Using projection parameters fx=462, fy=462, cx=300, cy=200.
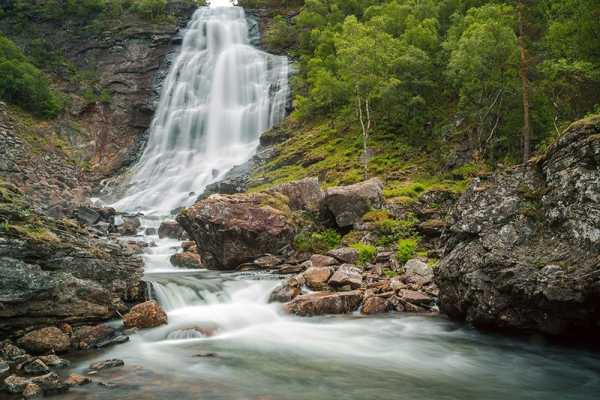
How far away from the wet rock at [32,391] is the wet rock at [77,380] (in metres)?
0.46

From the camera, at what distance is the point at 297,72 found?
5278 centimetres

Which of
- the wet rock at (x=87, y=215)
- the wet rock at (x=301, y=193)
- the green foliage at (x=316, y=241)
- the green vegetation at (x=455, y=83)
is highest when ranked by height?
the green vegetation at (x=455, y=83)

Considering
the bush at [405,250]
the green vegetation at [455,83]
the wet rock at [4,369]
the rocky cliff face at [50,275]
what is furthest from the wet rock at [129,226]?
the wet rock at [4,369]

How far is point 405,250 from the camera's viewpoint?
1798 cm

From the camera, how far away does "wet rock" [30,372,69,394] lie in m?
8.08

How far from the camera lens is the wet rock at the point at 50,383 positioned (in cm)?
808

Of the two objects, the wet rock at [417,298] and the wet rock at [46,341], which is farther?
the wet rock at [417,298]

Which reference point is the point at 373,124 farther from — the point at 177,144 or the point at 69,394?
the point at 69,394

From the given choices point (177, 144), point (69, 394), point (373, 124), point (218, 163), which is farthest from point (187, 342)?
point (177, 144)

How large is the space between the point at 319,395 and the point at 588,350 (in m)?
6.39

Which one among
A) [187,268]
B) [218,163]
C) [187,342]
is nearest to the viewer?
[187,342]

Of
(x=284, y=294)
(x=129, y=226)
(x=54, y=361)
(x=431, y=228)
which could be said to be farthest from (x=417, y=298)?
(x=129, y=226)

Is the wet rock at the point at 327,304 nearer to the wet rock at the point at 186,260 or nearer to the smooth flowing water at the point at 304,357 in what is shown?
the smooth flowing water at the point at 304,357

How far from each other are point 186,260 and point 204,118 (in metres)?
31.3
